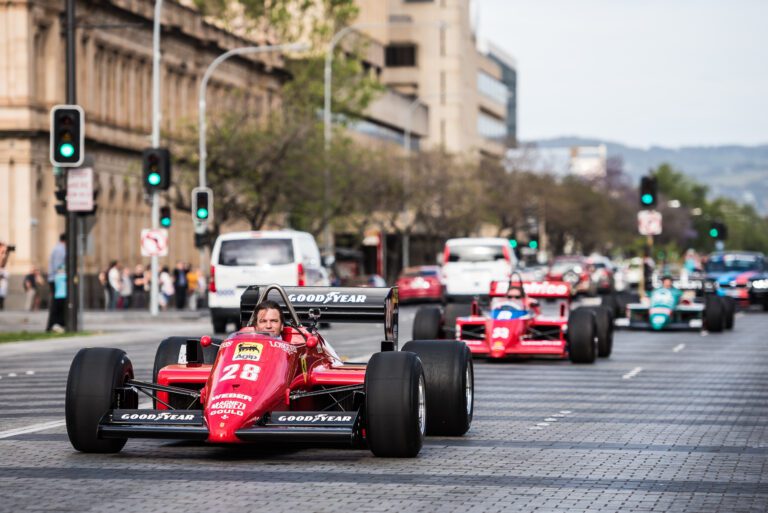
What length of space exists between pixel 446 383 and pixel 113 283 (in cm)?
4348

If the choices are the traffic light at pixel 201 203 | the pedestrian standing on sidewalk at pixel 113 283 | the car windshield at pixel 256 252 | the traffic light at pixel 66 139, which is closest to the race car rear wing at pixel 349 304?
the traffic light at pixel 66 139

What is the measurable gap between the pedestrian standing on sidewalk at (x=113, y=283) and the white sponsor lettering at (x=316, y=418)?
1753 inches

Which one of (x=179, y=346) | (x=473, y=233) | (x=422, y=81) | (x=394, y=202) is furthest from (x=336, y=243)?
(x=179, y=346)

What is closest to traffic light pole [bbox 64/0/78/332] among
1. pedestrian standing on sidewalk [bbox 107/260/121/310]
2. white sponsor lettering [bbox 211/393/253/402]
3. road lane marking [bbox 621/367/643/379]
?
road lane marking [bbox 621/367/643/379]

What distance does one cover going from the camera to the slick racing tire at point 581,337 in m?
27.5

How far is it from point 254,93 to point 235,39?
293 cm

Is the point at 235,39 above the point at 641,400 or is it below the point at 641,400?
above

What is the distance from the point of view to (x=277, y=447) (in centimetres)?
A: 1486

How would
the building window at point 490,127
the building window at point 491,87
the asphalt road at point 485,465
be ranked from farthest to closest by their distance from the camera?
1. the building window at point 491,87
2. the building window at point 490,127
3. the asphalt road at point 485,465

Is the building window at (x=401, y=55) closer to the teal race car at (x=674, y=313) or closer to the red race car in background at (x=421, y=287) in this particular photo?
the red race car in background at (x=421, y=287)

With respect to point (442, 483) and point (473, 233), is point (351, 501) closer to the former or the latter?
point (442, 483)

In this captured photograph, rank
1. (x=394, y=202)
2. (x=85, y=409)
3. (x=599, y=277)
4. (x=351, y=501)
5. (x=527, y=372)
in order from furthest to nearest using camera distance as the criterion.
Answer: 1. (x=394, y=202)
2. (x=599, y=277)
3. (x=527, y=372)
4. (x=85, y=409)
5. (x=351, y=501)

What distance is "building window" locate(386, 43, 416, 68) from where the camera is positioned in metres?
146

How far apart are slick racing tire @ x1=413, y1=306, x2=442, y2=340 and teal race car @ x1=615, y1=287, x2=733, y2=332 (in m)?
12.9
